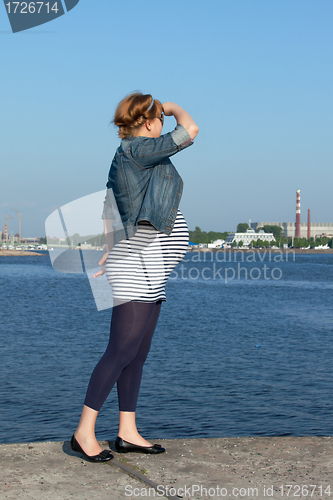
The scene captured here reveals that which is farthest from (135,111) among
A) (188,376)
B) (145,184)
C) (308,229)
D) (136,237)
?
(308,229)

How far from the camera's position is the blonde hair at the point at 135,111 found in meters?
2.48

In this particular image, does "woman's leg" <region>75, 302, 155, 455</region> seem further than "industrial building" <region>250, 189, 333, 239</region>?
No

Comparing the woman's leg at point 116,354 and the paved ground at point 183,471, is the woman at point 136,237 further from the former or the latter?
the paved ground at point 183,471

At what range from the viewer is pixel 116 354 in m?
A: 2.54

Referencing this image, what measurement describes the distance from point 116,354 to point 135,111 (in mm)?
1191

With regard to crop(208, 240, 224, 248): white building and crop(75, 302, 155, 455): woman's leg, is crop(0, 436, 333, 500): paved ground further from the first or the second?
crop(208, 240, 224, 248): white building

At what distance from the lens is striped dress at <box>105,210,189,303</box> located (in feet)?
8.29

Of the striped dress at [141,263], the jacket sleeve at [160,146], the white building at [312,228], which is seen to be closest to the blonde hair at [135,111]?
the jacket sleeve at [160,146]

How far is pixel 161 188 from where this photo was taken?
8.07ft

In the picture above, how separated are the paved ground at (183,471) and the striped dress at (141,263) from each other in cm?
79

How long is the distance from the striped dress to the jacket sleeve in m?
0.32

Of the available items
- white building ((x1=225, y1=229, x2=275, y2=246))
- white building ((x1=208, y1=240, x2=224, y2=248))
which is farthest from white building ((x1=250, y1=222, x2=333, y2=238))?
white building ((x1=208, y1=240, x2=224, y2=248))

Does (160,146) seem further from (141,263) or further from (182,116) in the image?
(141,263)

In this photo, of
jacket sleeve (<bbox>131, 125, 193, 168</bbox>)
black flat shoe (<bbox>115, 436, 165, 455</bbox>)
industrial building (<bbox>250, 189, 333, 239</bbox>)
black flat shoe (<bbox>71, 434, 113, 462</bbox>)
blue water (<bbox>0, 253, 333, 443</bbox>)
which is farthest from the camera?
industrial building (<bbox>250, 189, 333, 239</bbox>)
